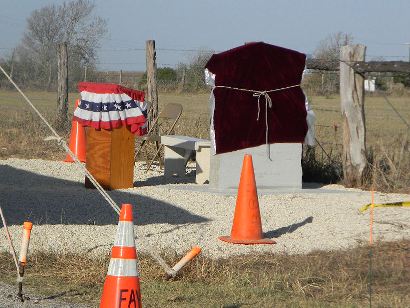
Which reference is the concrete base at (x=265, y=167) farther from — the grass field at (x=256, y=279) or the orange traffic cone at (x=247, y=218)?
the grass field at (x=256, y=279)

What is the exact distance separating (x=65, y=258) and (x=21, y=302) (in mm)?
1621

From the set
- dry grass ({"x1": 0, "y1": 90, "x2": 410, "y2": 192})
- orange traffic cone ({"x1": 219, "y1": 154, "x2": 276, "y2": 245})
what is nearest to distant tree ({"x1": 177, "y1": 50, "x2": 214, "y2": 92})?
dry grass ({"x1": 0, "y1": 90, "x2": 410, "y2": 192})

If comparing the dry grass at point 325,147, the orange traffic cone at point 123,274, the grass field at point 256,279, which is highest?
the orange traffic cone at point 123,274

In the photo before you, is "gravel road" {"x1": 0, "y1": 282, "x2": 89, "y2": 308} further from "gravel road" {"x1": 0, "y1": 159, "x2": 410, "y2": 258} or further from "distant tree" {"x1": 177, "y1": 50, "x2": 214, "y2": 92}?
"distant tree" {"x1": 177, "y1": 50, "x2": 214, "y2": 92}

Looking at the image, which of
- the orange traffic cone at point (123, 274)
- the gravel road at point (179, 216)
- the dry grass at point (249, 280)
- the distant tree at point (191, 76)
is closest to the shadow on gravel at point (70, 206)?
the gravel road at point (179, 216)

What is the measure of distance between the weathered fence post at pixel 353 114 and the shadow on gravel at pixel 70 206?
11.2 ft

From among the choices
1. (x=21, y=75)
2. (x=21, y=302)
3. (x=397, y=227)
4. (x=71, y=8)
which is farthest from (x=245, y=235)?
(x=71, y=8)

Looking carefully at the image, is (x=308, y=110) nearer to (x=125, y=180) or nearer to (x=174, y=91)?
(x=125, y=180)

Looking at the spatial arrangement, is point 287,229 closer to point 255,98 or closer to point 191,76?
point 255,98

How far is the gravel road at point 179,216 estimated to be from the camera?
1062 cm

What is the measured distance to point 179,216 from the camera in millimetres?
12594

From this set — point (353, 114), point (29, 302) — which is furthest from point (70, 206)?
point (29, 302)

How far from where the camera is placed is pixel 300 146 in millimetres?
15406

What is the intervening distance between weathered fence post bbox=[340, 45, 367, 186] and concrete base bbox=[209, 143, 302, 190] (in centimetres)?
82
